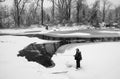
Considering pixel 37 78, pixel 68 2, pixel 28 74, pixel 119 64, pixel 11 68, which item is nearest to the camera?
pixel 37 78

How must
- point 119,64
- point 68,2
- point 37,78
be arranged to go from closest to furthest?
point 37,78 → point 119,64 → point 68,2

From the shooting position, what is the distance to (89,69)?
9641mm

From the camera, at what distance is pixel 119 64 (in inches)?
406

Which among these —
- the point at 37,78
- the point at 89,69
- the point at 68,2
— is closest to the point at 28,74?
the point at 37,78

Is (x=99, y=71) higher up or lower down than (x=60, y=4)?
lower down

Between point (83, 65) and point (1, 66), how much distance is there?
18.0ft

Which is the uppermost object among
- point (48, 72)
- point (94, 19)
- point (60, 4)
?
point (60, 4)

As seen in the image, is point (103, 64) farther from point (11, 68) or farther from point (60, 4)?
point (60, 4)

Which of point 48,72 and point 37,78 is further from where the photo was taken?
point 48,72

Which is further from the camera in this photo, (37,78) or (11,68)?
(11,68)

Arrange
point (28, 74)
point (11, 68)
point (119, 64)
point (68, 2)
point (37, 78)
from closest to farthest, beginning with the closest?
point (37, 78) → point (28, 74) → point (11, 68) → point (119, 64) → point (68, 2)

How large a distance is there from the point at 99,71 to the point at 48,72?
311 centimetres

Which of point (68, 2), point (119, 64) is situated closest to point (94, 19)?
point (68, 2)

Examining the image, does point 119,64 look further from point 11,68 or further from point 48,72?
point 11,68
